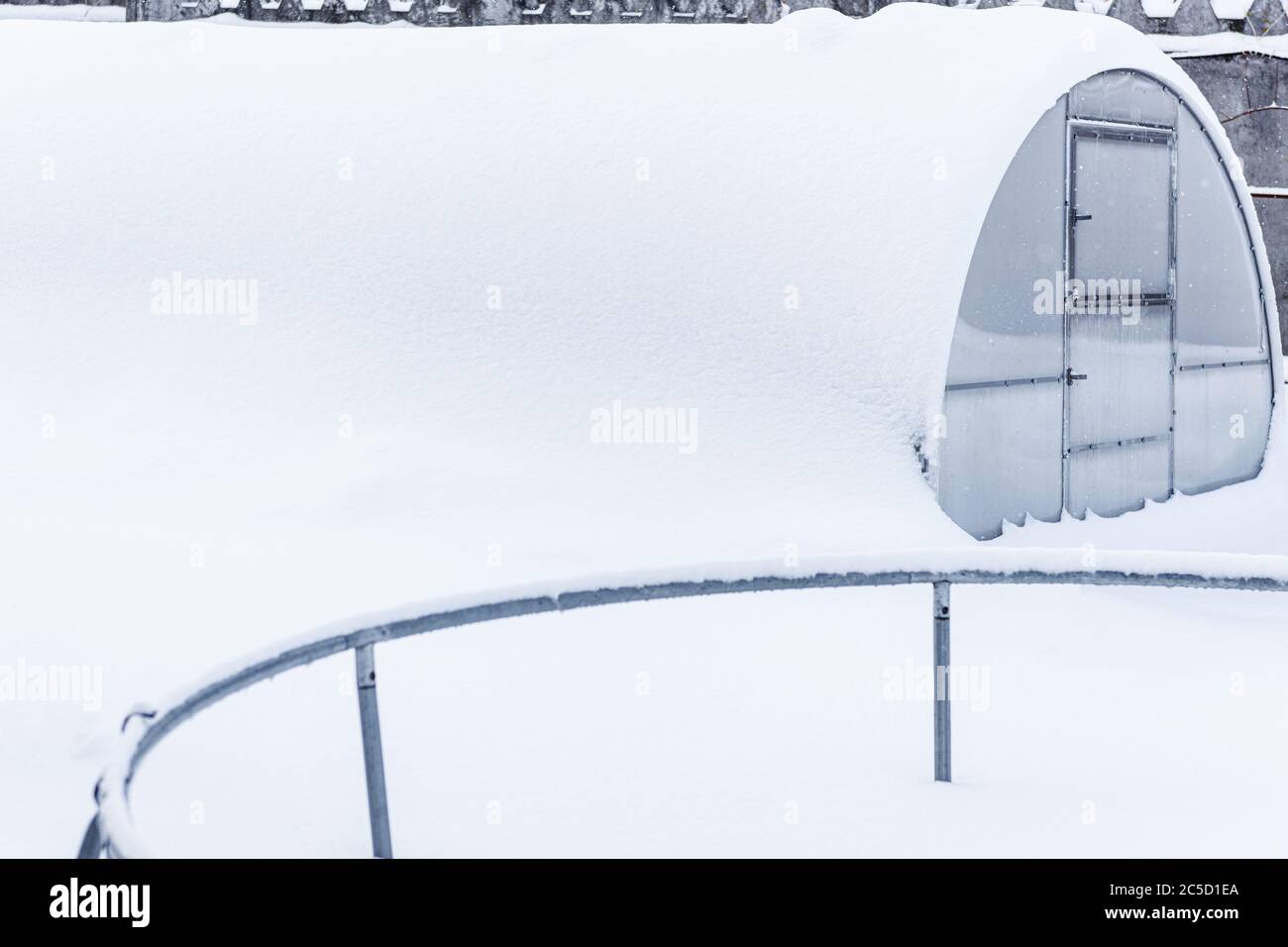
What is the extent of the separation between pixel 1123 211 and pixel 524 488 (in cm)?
468

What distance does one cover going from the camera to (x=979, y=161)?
830cm

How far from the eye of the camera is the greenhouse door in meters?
9.23

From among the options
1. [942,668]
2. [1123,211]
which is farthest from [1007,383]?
Result: [942,668]

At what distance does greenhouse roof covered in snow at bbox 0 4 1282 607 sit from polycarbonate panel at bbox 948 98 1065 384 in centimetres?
3

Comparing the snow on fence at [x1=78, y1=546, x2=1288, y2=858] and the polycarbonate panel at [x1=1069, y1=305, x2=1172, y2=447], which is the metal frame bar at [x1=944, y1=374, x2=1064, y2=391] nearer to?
the polycarbonate panel at [x1=1069, y1=305, x2=1172, y2=447]

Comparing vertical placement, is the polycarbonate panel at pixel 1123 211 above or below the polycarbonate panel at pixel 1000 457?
above

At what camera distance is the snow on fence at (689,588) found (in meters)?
3.15

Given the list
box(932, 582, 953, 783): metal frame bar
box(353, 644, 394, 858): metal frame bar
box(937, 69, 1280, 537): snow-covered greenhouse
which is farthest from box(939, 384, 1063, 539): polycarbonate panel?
box(353, 644, 394, 858): metal frame bar

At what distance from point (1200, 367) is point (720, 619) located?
5.71 metres

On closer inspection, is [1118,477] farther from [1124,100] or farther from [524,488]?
[524,488]

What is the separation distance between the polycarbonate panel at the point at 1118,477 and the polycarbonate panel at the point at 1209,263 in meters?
0.78

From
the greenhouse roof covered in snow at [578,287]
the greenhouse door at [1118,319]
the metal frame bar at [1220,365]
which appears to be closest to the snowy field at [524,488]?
the greenhouse roof covered in snow at [578,287]

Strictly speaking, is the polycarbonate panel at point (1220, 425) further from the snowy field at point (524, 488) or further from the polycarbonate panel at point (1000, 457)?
the polycarbonate panel at point (1000, 457)

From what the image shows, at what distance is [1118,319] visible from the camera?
9641 mm
